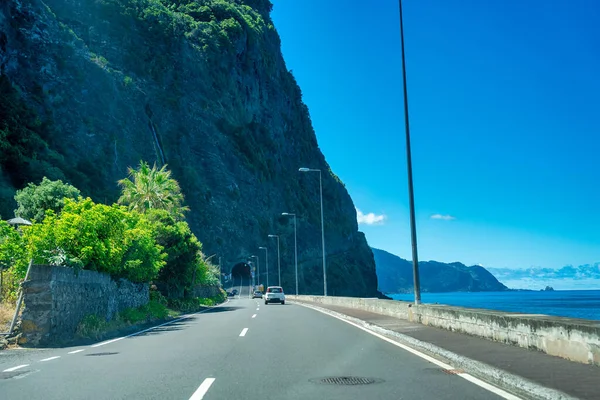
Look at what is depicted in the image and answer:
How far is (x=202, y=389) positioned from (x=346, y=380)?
220 cm

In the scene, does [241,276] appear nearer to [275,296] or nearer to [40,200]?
[275,296]

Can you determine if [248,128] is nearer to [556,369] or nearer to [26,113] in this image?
[26,113]

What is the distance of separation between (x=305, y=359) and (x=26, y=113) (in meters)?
57.8

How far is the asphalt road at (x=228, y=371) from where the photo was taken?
7227 mm

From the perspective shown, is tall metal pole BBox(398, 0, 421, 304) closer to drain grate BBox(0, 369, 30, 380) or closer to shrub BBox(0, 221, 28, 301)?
drain grate BBox(0, 369, 30, 380)

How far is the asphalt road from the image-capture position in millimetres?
7227

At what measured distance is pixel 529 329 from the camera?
33.3 feet

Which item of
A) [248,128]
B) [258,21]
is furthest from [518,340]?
[258,21]

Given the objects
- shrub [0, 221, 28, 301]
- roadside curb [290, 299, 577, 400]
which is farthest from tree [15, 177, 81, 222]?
roadside curb [290, 299, 577, 400]

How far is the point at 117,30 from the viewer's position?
88.3 metres

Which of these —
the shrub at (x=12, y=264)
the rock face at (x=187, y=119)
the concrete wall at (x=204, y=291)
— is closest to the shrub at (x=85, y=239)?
the shrub at (x=12, y=264)

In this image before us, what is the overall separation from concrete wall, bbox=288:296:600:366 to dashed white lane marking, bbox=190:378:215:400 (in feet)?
18.7

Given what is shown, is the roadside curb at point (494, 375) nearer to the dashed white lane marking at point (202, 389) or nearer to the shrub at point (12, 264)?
the dashed white lane marking at point (202, 389)

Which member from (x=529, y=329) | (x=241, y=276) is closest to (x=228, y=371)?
(x=529, y=329)
